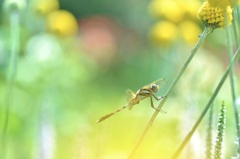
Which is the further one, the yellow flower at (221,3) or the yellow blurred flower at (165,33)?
the yellow blurred flower at (165,33)

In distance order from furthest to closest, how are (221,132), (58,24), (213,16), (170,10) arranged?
(58,24)
(170,10)
(213,16)
(221,132)

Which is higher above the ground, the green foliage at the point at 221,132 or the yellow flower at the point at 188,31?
the green foliage at the point at 221,132

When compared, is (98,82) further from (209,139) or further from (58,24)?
(209,139)

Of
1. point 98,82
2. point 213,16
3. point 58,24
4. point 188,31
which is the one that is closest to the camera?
point 213,16

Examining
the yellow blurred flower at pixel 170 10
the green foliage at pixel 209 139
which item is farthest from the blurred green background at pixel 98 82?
the green foliage at pixel 209 139

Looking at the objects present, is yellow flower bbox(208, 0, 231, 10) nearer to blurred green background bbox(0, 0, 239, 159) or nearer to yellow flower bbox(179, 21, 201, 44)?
blurred green background bbox(0, 0, 239, 159)

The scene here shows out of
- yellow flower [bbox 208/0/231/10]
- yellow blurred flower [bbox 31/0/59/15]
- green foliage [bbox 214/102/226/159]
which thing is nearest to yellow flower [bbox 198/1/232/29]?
yellow flower [bbox 208/0/231/10]

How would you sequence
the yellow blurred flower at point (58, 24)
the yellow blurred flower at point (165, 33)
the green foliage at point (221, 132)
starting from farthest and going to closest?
the yellow blurred flower at point (58, 24) < the yellow blurred flower at point (165, 33) < the green foliage at point (221, 132)

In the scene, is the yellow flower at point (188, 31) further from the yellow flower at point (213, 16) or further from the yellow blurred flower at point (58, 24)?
the yellow flower at point (213, 16)

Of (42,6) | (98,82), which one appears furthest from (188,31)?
(98,82)
